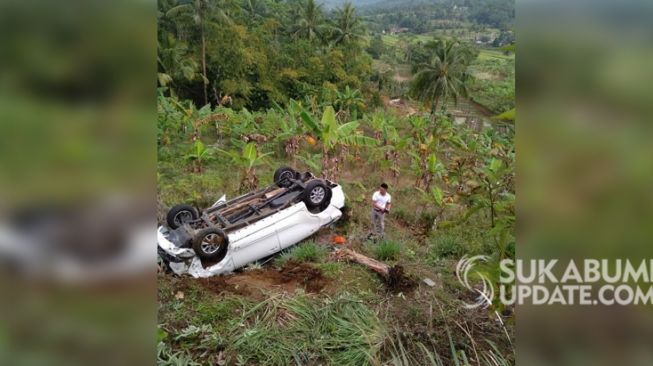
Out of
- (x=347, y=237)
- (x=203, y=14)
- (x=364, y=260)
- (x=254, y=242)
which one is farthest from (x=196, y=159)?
(x=203, y=14)

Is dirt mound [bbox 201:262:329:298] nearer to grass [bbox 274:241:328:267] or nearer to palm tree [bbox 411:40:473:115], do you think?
grass [bbox 274:241:328:267]

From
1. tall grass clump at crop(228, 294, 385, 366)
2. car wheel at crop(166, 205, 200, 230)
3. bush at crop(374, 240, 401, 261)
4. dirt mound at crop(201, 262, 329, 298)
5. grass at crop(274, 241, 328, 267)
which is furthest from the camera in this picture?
car wheel at crop(166, 205, 200, 230)

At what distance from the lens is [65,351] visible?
0.89 metres

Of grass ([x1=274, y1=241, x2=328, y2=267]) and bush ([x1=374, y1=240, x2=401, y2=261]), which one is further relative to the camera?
bush ([x1=374, y1=240, x2=401, y2=261])

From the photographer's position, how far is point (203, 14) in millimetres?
26828

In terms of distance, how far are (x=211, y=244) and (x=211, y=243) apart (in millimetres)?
15

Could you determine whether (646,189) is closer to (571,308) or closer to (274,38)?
(571,308)

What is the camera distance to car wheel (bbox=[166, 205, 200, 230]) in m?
7.23

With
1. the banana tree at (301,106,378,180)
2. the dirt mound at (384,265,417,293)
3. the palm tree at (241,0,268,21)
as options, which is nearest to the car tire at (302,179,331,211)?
the banana tree at (301,106,378,180)

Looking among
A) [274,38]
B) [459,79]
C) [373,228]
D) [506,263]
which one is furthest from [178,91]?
[506,263]

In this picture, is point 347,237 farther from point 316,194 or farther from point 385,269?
point 385,269

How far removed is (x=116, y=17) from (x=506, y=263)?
2.07m

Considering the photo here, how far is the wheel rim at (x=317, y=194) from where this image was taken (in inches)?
302

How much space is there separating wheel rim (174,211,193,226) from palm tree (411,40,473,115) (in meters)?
25.9
